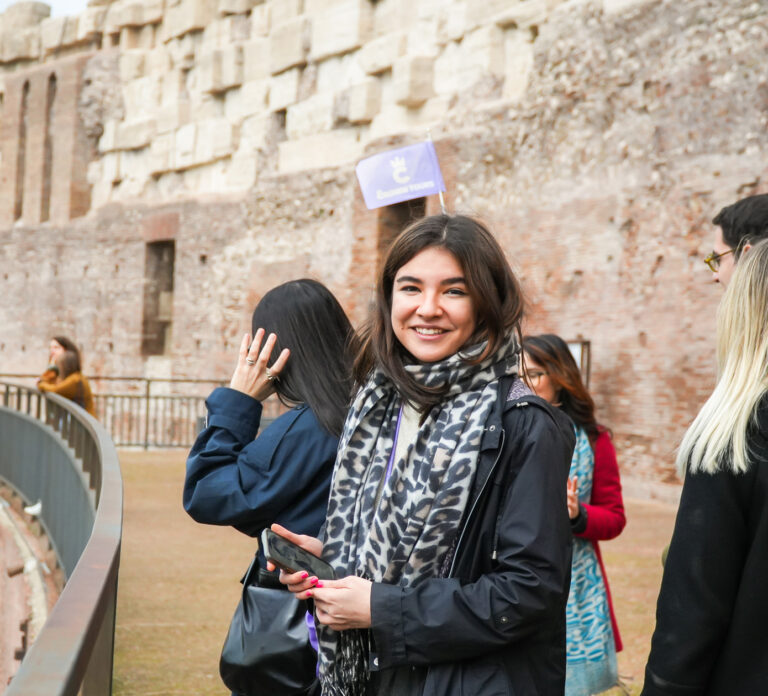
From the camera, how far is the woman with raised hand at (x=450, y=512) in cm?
195

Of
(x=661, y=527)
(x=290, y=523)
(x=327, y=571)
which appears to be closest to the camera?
(x=327, y=571)

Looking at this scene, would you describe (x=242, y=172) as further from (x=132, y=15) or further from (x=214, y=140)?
(x=132, y=15)

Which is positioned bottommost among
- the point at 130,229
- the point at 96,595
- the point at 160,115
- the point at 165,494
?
the point at 165,494

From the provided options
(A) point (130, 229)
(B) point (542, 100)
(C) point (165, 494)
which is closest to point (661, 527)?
(C) point (165, 494)

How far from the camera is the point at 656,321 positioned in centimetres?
1152

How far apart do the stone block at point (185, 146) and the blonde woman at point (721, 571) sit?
2033cm

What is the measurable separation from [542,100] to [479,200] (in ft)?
5.53

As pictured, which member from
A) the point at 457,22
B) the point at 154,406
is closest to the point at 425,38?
the point at 457,22

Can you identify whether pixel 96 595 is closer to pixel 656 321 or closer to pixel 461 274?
pixel 461 274

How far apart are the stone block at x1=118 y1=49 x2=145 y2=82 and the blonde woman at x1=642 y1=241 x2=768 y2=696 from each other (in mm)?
23168

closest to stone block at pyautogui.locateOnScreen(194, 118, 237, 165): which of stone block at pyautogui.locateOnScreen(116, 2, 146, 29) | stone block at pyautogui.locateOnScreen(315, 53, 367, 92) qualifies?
stone block at pyautogui.locateOnScreen(315, 53, 367, 92)

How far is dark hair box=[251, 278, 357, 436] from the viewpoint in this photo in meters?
2.56

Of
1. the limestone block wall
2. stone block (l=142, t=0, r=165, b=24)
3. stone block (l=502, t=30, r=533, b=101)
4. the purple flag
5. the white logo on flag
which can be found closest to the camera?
the purple flag

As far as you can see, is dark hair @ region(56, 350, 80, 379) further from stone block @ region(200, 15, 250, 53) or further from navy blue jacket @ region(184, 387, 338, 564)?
stone block @ region(200, 15, 250, 53)
